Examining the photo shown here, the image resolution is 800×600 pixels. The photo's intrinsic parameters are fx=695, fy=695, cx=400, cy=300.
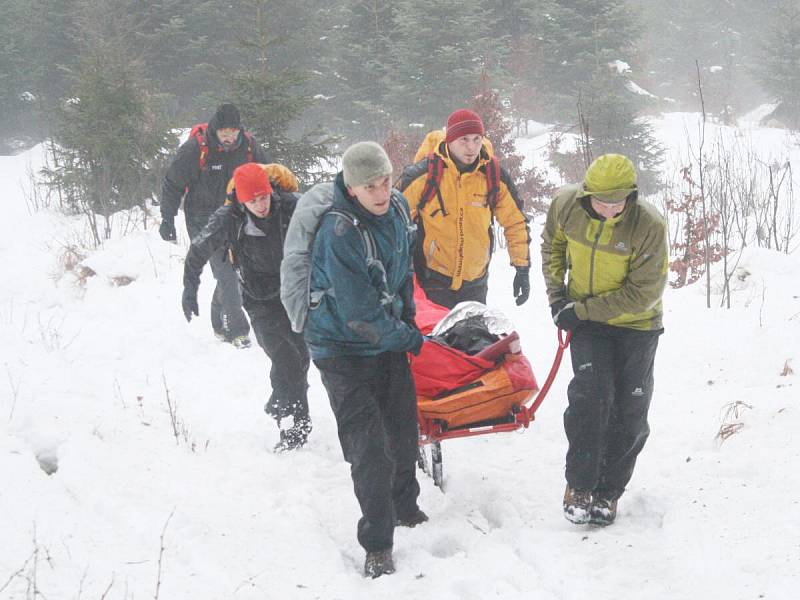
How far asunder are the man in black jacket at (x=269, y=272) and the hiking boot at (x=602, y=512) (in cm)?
213

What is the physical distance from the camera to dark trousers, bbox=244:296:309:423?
4859 millimetres

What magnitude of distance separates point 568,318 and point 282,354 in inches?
85.7

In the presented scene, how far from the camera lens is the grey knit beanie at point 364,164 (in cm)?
305

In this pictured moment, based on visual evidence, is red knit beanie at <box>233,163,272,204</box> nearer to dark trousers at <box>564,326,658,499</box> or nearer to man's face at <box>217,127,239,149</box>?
dark trousers at <box>564,326,658,499</box>

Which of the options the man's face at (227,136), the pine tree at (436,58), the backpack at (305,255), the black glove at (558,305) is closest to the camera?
the backpack at (305,255)

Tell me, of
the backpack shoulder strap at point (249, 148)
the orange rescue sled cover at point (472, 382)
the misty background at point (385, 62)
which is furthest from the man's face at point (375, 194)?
the misty background at point (385, 62)

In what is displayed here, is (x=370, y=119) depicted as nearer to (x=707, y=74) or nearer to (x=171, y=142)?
(x=171, y=142)

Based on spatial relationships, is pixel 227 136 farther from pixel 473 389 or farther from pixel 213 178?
pixel 473 389

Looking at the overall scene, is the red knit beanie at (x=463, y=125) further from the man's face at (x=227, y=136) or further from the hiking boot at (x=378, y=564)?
the man's face at (x=227, y=136)

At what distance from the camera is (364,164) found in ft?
10.0

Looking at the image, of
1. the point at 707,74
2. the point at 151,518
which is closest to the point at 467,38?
the point at 151,518

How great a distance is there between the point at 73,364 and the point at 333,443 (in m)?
2.79

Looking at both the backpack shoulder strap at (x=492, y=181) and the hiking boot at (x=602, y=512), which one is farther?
the backpack shoulder strap at (x=492, y=181)

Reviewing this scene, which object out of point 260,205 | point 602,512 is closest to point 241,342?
point 260,205
